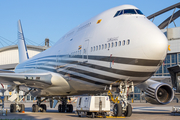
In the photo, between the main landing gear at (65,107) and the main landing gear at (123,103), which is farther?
the main landing gear at (65,107)

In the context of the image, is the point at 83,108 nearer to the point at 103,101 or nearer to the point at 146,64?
the point at 103,101

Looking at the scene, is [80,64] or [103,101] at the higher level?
[80,64]

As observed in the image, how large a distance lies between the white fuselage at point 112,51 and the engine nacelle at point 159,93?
3255mm

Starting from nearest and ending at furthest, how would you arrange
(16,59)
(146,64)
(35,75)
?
(146,64) < (35,75) < (16,59)

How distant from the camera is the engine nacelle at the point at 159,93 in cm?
1570

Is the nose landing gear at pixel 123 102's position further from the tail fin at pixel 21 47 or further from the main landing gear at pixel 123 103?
the tail fin at pixel 21 47

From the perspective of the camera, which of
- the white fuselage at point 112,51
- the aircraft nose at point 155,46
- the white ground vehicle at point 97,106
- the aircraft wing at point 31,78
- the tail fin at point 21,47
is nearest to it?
the aircraft nose at point 155,46

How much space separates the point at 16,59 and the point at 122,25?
58.2 m

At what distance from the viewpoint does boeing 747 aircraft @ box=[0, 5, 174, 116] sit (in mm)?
11438

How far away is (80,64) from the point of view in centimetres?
1431

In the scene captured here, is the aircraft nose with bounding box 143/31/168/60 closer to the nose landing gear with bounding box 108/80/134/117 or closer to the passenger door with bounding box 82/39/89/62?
the nose landing gear with bounding box 108/80/134/117

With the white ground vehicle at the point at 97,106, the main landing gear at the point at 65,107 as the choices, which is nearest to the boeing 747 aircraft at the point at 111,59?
the white ground vehicle at the point at 97,106

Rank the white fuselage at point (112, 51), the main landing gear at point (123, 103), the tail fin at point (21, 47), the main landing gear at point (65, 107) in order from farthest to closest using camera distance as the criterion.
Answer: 1. the tail fin at point (21, 47)
2. the main landing gear at point (65, 107)
3. the main landing gear at point (123, 103)
4. the white fuselage at point (112, 51)

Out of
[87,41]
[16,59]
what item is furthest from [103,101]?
[16,59]
